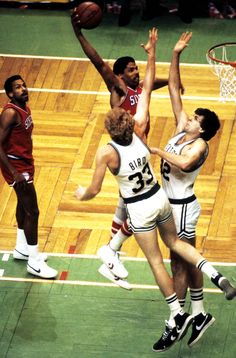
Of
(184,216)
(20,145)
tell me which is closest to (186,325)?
(184,216)

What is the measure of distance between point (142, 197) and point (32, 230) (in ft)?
6.10

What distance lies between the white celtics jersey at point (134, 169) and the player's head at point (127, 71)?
1307 millimetres

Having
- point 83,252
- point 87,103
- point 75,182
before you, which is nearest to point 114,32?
point 87,103

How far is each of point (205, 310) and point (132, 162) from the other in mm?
1951

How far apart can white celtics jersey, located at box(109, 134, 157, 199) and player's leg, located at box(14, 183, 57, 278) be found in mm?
1607

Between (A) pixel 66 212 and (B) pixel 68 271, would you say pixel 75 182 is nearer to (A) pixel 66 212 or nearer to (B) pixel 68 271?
(A) pixel 66 212

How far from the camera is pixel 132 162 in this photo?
8.80 meters

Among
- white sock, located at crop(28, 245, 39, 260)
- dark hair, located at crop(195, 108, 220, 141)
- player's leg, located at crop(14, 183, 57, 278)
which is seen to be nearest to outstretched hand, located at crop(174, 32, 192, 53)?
dark hair, located at crop(195, 108, 220, 141)

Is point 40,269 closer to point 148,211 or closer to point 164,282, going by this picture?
point 164,282

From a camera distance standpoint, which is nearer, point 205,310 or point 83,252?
point 205,310

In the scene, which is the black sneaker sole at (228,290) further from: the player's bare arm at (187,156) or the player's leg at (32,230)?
the player's leg at (32,230)

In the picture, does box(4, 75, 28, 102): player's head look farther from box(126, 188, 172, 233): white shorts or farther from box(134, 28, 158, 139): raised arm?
box(126, 188, 172, 233): white shorts

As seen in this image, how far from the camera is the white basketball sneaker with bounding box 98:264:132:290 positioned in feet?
33.4

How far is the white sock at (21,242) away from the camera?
35.2 ft
